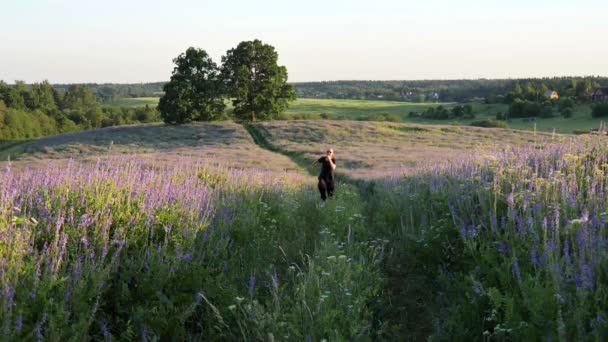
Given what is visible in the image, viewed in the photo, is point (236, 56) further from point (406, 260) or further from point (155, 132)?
point (406, 260)

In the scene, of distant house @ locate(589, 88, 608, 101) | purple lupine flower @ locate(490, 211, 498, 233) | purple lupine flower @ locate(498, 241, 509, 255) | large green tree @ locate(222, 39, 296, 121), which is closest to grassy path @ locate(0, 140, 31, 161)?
large green tree @ locate(222, 39, 296, 121)

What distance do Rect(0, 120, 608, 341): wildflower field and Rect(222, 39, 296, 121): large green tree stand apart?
53.9 m

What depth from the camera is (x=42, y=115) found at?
330ft

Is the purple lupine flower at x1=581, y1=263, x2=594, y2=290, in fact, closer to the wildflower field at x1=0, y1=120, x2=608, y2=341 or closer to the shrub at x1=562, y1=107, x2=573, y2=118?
the wildflower field at x1=0, y1=120, x2=608, y2=341

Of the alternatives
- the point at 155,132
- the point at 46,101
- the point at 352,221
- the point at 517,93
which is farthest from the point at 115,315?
the point at 46,101

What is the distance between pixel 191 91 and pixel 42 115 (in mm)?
57399

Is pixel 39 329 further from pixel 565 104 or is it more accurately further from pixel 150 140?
pixel 565 104

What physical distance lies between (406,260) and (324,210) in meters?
3.13

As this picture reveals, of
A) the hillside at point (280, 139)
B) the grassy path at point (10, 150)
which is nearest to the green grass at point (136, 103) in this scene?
the grassy path at point (10, 150)

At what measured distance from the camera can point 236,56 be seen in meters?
62.2

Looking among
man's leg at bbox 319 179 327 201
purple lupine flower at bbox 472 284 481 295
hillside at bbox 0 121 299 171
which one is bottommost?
hillside at bbox 0 121 299 171

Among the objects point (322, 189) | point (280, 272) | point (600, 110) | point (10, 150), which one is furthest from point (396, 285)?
point (600, 110)

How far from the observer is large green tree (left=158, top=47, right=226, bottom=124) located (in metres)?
58.6

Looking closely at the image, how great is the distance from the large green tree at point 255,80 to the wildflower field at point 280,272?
177ft
